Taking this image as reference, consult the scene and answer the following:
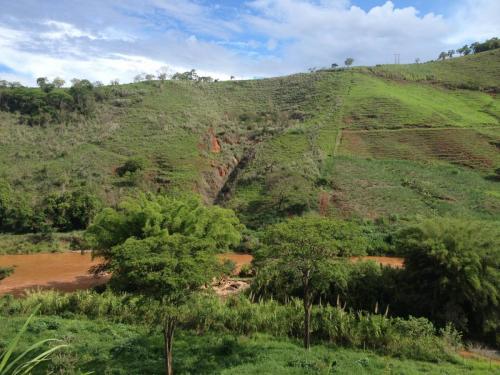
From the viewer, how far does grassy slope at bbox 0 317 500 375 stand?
32.5 ft

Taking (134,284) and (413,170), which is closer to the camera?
(134,284)

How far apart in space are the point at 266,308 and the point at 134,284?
5.28m

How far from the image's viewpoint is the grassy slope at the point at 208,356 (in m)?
9.91

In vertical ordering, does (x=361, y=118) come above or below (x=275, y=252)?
above

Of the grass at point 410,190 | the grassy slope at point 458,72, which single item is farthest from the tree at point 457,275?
the grassy slope at point 458,72

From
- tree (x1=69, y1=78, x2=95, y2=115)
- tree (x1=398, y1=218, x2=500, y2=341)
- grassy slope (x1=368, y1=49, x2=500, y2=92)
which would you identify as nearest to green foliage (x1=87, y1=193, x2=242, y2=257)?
tree (x1=398, y1=218, x2=500, y2=341)

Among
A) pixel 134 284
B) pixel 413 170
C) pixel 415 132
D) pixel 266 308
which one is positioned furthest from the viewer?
pixel 415 132

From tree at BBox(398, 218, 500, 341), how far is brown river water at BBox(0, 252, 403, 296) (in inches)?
101

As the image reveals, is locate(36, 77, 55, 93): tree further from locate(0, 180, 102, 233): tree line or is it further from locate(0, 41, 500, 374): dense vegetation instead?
locate(0, 180, 102, 233): tree line

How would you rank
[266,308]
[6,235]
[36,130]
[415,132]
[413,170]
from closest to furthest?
[266,308] → [6,235] → [413,170] → [415,132] → [36,130]

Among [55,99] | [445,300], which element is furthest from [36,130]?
[445,300]

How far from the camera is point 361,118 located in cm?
4794

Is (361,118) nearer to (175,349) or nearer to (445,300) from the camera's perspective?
(445,300)

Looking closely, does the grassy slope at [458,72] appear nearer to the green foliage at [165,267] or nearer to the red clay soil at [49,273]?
the red clay soil at [49,273]
